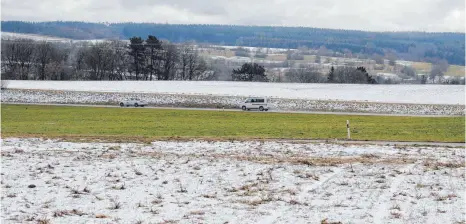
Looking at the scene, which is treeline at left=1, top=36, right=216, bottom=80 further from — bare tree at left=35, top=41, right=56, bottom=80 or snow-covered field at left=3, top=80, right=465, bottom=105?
snow-covered field at left=3, top=80, right=465, bottom=105

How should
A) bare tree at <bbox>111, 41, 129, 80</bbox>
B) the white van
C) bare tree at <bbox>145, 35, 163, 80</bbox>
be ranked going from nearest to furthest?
the white van < bare tree at <bbox>145, 35, 163, 80</bbox> < bare tree at <bbox>111, 41, 129, 80</bbox>

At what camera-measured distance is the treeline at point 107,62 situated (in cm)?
10575

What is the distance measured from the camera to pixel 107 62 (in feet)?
359

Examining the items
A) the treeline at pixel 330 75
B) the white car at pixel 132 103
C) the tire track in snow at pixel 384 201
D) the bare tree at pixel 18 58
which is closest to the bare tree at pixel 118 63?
the bare tree at pixel 18 58

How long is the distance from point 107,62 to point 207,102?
162 feet

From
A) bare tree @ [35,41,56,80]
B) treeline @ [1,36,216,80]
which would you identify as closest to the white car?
treeline @ [1,36,216,80]

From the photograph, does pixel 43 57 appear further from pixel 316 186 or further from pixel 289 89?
pixel 316 186

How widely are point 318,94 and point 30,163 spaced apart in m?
64.1

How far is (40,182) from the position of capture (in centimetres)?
1259

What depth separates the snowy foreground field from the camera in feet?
33.4

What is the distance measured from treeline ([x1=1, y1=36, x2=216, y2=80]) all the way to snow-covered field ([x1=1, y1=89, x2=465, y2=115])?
34.8 metres

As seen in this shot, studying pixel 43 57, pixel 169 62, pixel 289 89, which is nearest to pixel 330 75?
pixel 169 62

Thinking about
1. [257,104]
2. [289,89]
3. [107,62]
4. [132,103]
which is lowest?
[132,103]

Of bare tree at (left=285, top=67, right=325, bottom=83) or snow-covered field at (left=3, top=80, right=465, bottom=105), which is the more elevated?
bare tree at (left=285, top=67, right=325, bottom=83)
